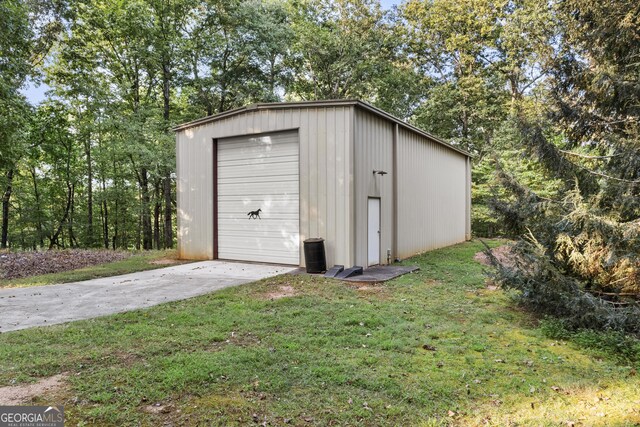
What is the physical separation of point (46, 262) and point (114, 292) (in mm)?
4942

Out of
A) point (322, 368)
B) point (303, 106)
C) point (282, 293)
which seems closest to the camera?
point (322, 368)

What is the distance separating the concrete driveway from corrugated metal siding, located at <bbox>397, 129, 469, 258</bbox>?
4100 millimetres

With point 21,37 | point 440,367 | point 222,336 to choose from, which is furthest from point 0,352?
point 21,37

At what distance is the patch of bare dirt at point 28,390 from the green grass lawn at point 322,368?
0.07m

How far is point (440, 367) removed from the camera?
11.5 ft

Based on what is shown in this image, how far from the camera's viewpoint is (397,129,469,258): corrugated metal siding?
34.9 feet

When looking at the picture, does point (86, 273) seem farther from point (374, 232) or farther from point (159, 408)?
point (159, 408)

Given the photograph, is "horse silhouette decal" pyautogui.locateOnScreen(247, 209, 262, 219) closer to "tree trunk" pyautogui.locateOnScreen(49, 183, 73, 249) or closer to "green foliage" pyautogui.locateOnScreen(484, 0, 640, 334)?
"green foliage" pyautogui.locateOnScreen(484, 0, 640, 334)

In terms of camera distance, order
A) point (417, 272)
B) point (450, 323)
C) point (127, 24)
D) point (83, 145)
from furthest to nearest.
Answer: point (83, 145), point (127, 24), point (417, 272), point (450, 323)

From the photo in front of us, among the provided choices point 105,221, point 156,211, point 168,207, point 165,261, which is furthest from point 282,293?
point 105,221

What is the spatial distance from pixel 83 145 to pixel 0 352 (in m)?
18.3

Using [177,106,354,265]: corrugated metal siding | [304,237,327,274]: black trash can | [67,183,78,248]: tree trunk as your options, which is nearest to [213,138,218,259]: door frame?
[177,106,354,265]: corrugated metal siding

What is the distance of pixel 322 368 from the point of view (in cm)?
337

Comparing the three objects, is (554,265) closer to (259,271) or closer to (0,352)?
(259,271)
